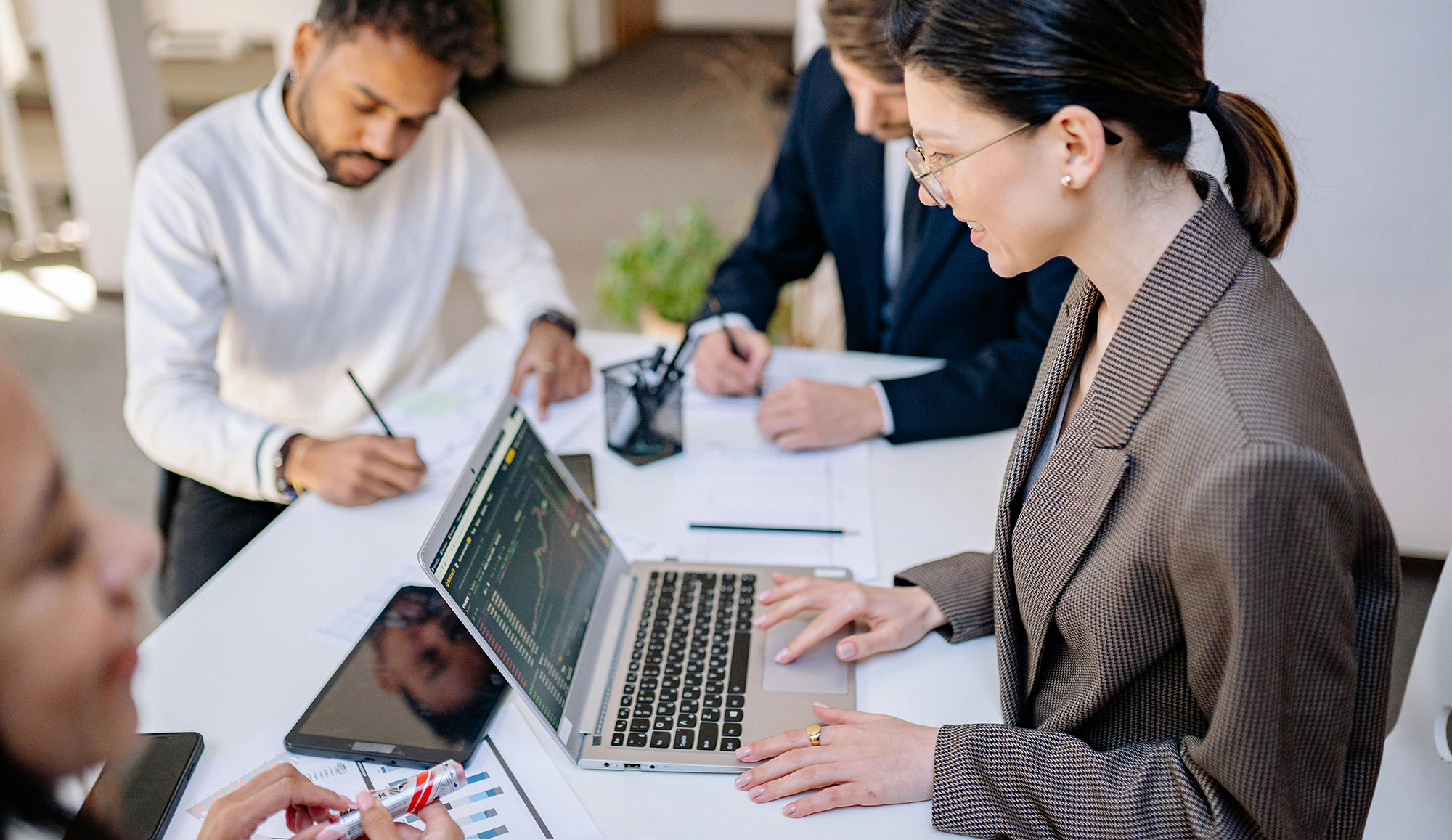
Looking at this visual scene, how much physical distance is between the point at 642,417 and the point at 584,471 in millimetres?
115

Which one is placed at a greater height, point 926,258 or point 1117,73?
point 1117,73

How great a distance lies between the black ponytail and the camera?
85 cm

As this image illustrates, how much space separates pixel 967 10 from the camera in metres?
0.90

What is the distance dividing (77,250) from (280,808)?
4.17 metres

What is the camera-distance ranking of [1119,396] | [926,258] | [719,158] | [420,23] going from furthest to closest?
1. [719,158]
2. [926,258]
3. [420,23]
4. [1119,396]

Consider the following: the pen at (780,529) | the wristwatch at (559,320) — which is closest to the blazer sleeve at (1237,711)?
the pen at (780,529)

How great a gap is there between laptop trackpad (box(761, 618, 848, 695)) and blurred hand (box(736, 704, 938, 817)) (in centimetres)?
9

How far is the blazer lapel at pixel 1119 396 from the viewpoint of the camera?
0.88 metres

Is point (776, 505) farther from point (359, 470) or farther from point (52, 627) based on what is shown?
point (52, 627)

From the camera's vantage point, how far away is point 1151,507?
0.84 metres

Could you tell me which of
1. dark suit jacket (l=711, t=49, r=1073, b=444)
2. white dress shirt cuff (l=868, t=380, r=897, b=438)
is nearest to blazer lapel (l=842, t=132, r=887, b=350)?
dark suit jacket (l=711, t=49, r=1073, b=444)

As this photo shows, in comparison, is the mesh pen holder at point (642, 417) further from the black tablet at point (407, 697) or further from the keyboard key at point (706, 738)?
the keyboard key at point (706, 738)

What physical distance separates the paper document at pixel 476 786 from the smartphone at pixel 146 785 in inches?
0.6

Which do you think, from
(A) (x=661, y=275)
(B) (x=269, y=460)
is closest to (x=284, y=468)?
(B) (x=269, y=460)
